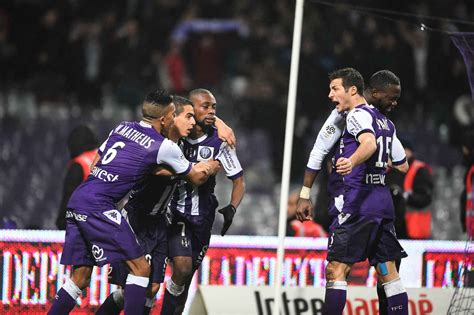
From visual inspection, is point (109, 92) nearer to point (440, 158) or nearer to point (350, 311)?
point (440, 158)

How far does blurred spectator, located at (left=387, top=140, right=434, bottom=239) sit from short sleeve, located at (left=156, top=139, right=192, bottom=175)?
3826mm

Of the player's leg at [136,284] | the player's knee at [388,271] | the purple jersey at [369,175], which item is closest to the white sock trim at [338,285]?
the player's knee at [388,271]

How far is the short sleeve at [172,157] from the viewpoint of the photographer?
9.79 m

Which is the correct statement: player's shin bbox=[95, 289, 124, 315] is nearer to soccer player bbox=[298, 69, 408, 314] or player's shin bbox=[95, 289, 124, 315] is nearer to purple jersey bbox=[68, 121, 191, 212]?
purple jersey bbox=[68, 121, 191, 212]

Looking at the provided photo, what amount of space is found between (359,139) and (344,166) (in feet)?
1.85

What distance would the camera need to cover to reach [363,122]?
9.75m

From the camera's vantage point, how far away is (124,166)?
9.77 metres

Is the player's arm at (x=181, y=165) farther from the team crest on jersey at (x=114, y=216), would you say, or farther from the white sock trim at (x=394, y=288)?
the white sock trim at (x=394, y=288)

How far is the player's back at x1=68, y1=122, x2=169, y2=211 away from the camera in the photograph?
385 inches

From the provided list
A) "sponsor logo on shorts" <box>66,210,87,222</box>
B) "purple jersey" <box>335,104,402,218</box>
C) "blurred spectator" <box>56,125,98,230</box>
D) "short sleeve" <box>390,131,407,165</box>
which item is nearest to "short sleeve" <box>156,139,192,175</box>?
"sponsor logo on shorts" <box>66,210,87,222</box>

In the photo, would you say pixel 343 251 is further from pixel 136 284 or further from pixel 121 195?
pixel 121 195

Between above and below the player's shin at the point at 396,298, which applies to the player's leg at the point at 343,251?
above

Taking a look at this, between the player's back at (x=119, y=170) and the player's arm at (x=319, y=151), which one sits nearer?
the player's back at (x=119, y=170)

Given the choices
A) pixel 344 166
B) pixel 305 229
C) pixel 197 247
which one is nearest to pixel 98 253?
pixel 197 247
